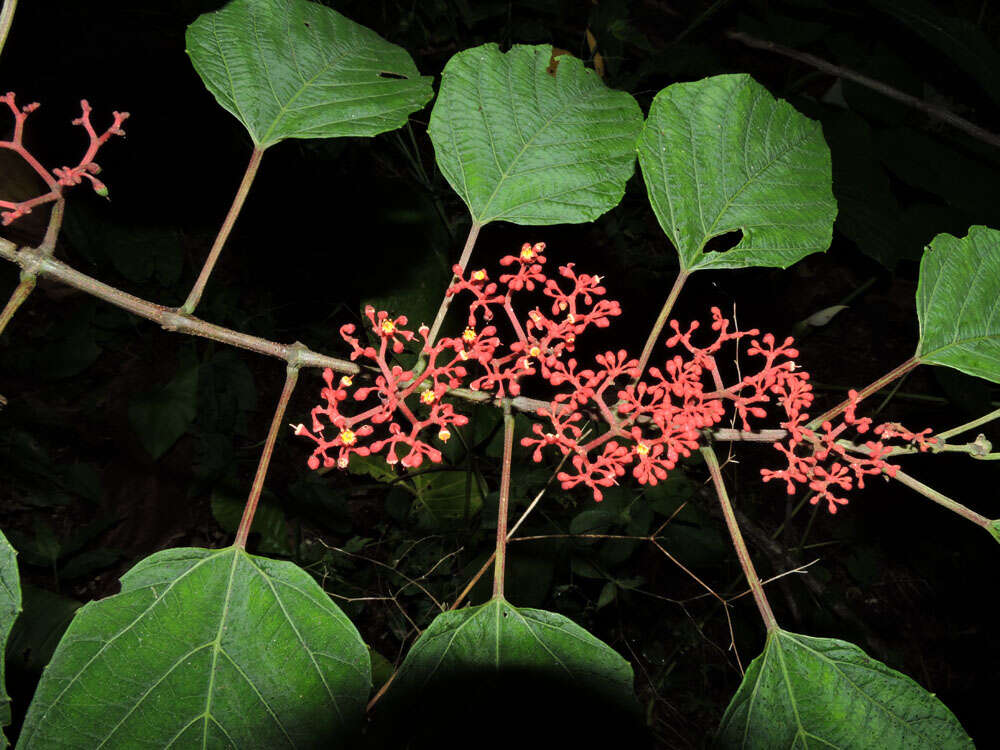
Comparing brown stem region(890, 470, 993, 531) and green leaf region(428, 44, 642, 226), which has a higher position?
green leaf region(428, 44, 642, 226)

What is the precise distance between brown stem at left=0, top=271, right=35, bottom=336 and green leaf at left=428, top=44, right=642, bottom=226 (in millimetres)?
876

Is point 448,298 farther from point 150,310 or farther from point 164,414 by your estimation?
point 164,414

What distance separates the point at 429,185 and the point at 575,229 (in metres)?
0.82

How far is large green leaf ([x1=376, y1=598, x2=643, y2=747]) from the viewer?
1.25m

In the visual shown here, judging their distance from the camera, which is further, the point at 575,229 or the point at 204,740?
the point at 575,229

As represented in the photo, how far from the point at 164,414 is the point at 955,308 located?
3.12 metres

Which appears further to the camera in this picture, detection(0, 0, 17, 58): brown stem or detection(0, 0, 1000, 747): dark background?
detection(0, 0, 1000, 747): dark background

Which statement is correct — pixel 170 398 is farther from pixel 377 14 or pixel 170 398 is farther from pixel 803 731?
pixel 803 731

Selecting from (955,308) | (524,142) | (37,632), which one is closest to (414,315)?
(524,142)

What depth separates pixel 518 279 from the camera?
1.38 metres

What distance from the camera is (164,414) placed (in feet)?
9.95

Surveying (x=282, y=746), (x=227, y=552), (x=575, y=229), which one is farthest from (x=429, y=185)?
(x=282, y=746)

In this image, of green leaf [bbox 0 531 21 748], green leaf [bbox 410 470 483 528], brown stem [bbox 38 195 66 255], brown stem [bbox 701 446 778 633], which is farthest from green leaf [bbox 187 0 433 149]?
green leaf [bbox 410 470 483 528]

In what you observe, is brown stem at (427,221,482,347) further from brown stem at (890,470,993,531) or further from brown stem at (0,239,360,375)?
brown stem at (890,470,993,531)
